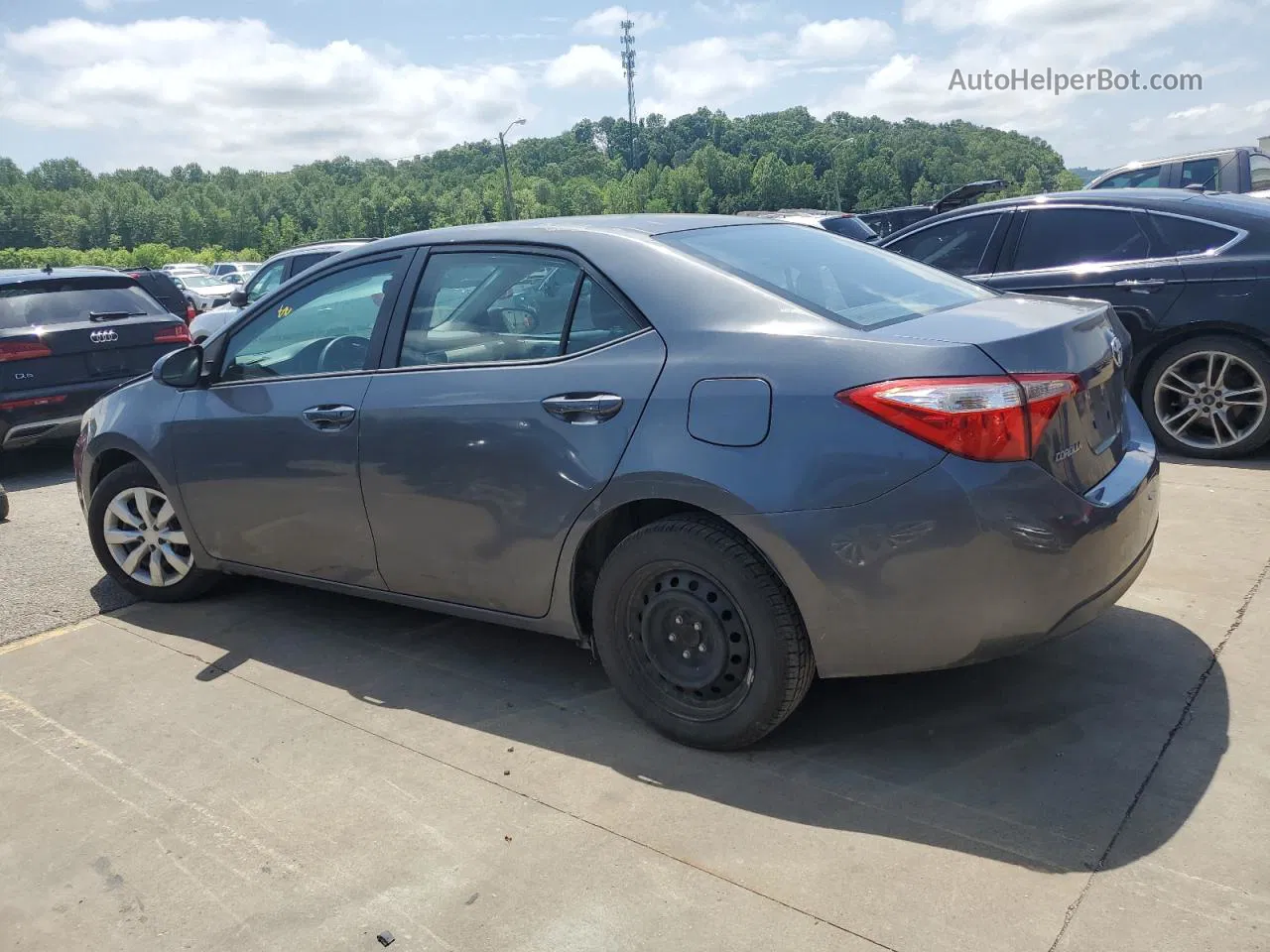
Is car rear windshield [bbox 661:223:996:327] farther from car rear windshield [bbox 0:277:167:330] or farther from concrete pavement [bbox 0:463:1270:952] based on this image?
car rear windshield [bbox 0:277:167:330]

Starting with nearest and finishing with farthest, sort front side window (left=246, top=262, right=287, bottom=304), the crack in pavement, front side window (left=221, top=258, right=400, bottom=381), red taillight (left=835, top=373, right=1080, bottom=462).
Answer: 1. the crack in pavement
2. red taillight (left=835, top=373, right=1080, bottom=462)
3. front side window (left=221, top=258, right=400, bottom=381)
4. front side window (left=246, top=262, right=287, bottom=304)

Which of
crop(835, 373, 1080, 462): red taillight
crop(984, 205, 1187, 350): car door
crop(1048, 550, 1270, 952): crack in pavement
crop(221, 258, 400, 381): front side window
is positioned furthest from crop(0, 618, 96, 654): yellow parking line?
crop(984, 205, 1187, 350): car door

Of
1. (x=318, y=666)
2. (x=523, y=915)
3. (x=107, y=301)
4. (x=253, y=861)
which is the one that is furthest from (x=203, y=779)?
(x=107, y=301)

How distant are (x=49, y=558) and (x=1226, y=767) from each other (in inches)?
222

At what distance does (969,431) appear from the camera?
267cm

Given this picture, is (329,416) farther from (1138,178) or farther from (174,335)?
(1138,178)

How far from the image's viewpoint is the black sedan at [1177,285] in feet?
19.5

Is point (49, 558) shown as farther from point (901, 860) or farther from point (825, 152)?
point (825, 152)

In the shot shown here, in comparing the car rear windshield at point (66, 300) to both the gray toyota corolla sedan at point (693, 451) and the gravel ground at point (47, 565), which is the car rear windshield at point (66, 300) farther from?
the gray toyota corolla sedan at point (693, 451)

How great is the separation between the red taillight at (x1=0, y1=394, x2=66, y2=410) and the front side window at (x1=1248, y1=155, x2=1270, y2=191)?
39.5 ft

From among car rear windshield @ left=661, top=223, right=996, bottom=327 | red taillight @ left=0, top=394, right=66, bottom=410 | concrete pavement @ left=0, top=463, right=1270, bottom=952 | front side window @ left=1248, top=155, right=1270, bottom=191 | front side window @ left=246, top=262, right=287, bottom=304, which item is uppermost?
front side window @ left=1248, top=155, right=1270, bottom=191

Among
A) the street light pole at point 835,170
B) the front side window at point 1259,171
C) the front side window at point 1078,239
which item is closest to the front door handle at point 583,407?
the front side window at point 1078,239

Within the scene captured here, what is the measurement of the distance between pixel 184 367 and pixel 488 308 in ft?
5.44

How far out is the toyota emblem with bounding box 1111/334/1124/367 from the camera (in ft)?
10.7
